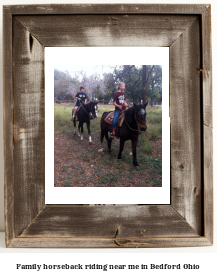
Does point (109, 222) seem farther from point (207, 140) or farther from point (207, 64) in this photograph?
point (207, 64)

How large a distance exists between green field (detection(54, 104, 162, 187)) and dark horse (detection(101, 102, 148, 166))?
0.8 inches

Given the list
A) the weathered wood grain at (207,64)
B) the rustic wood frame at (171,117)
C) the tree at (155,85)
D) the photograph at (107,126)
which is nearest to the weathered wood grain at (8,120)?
the rustic wood frame at (171,117)

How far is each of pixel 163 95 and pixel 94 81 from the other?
1.15 feet

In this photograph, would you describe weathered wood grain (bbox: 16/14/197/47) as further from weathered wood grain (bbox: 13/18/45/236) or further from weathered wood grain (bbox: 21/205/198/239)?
weathered wood grain (bbox: 21/205/198/239)

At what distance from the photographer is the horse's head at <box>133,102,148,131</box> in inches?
48.5

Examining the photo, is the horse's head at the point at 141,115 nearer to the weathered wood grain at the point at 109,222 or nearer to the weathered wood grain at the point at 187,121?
the weathered wood grain at the point at 187,121

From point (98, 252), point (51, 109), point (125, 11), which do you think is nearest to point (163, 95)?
point (125, 11)

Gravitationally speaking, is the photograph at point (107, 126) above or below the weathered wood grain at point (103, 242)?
above

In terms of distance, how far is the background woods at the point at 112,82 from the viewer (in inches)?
48.0

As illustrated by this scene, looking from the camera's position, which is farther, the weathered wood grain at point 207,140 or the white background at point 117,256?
the weathered wood grain at point 207,140

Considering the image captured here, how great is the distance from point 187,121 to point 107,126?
15.5 inches

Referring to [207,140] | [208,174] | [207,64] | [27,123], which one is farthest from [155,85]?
[27,123]

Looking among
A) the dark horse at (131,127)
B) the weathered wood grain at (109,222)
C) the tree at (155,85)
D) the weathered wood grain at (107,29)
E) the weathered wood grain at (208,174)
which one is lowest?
the weathered wood grain at (109,222)

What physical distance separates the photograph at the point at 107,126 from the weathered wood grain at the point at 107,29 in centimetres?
12
